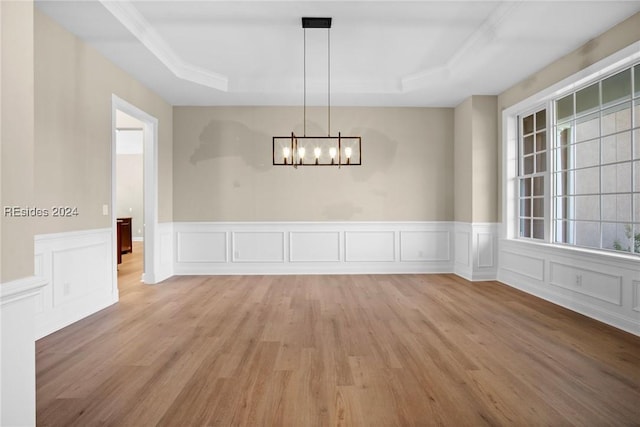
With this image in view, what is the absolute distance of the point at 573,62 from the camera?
397 centimetres

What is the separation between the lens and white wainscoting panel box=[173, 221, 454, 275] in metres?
6.08

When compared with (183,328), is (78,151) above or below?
above

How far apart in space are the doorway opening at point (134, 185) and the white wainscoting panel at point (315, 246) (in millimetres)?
2283

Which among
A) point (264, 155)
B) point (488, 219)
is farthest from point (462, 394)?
point (264, 155)

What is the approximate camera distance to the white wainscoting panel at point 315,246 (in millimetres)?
6113

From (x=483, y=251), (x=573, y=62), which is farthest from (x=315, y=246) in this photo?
(x=573, y=62)

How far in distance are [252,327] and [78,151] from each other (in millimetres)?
2611

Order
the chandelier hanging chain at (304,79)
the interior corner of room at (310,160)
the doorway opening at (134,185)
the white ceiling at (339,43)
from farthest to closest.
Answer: the doorway opening at (134,185) → the chandelier hanging chain at (304,79) → the white ceiling at (339,43) → the interior corner of room at (310,160)

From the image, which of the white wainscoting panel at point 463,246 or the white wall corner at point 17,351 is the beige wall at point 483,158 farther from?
the white wall corner at point 17,351

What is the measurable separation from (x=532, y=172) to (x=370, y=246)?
107 inches

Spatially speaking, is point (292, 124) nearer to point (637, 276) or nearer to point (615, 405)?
point (637, 276)

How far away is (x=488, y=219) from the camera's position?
18.2 ft

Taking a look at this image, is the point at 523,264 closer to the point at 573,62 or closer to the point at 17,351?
the point at 573,62

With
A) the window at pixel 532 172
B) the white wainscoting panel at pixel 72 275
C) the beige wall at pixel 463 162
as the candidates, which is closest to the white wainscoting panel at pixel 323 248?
the beige wall at pixel 463 162
